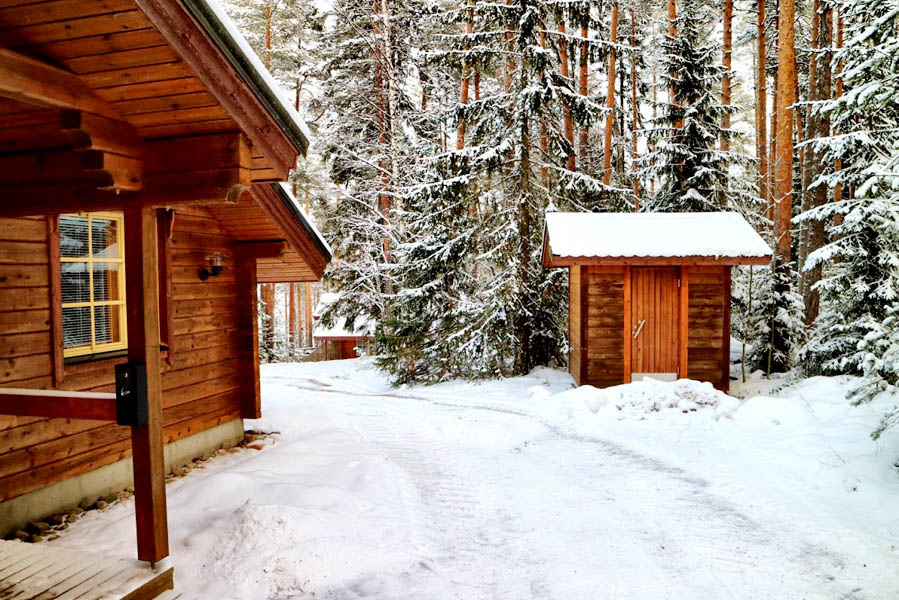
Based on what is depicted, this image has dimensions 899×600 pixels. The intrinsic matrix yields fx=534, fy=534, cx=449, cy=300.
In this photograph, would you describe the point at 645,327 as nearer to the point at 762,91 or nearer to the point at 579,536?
the point at 579,536

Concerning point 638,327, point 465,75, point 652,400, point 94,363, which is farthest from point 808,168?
point 94,363

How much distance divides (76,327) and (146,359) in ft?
8.80

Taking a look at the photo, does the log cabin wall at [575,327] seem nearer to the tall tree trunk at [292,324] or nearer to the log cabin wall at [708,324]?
the log cabin wall at [708,324]

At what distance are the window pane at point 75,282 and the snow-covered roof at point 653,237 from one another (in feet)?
25.8

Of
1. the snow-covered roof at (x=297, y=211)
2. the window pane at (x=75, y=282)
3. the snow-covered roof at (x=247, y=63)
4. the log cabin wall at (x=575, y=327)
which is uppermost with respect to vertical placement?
the snow-covered roof at (x=247, y=63)

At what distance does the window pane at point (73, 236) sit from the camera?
5429 millimetres

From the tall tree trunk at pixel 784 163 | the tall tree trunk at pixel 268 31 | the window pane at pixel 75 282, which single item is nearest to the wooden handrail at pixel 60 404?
the window pane at pixel 75 282

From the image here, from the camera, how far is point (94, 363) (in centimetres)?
563

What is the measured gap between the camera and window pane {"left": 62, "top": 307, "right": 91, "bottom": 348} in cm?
541

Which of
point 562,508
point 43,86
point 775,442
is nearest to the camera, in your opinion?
point 43,86

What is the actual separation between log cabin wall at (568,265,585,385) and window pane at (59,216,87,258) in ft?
28.5

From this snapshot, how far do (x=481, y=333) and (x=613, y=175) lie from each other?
363 inches

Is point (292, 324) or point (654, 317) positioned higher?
point (654, 317)

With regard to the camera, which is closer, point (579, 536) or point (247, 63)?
point (247, 63)
